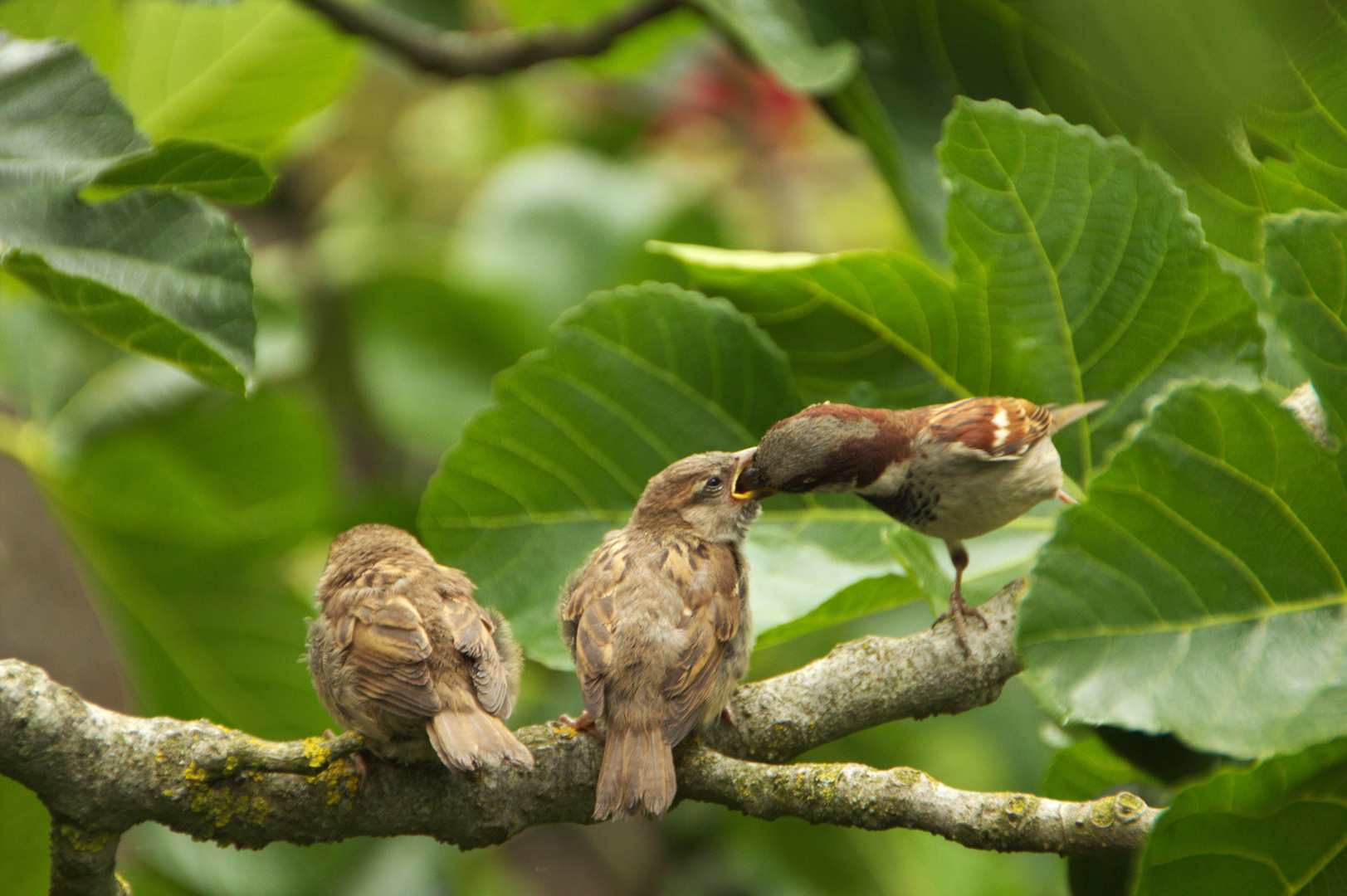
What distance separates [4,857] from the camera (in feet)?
7.75

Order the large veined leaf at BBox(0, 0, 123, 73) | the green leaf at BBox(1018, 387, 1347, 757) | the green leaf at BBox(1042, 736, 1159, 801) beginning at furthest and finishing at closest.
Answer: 1. the large veined leaf at BBox(0, 0, 123, 73)
2. the green leaf at BBox(1042, 736, 1159, 801)
3. the green leaf at BBox(1018, 387, 1347, 757)

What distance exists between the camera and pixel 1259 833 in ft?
4.16

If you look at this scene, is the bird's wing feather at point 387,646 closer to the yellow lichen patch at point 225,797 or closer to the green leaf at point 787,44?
the yellow lichen patch at point 225,797

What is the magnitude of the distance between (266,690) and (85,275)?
5.72 feet

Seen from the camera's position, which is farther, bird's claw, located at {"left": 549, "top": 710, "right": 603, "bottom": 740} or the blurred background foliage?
bird's claw, located at {"left": 549, "top": 710, "right": 603, "bottom": 740}

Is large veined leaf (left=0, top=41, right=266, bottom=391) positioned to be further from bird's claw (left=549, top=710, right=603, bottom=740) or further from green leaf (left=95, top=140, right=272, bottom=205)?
bird's claw (left=549, top=710, right=603, bottom=740)

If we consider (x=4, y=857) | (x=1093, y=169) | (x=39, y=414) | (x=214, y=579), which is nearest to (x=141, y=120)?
(x=39, y=414)

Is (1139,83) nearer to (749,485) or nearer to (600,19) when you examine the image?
(749,485)

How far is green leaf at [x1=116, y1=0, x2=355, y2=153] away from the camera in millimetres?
2939

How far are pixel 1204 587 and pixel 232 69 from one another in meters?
2.75

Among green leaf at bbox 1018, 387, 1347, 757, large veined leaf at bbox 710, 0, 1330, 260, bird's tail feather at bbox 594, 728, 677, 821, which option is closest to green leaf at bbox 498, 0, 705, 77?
large veined leaf at bbox 710, 0, 1330, 260

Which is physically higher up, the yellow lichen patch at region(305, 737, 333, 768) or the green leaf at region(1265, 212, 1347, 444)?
the green leaf at region(1265, 212, 1347, 444)

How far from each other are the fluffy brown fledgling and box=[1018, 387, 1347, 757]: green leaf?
0.71 metres

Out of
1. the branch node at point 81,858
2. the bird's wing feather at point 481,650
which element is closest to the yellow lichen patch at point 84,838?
the branch node at point 81,858
